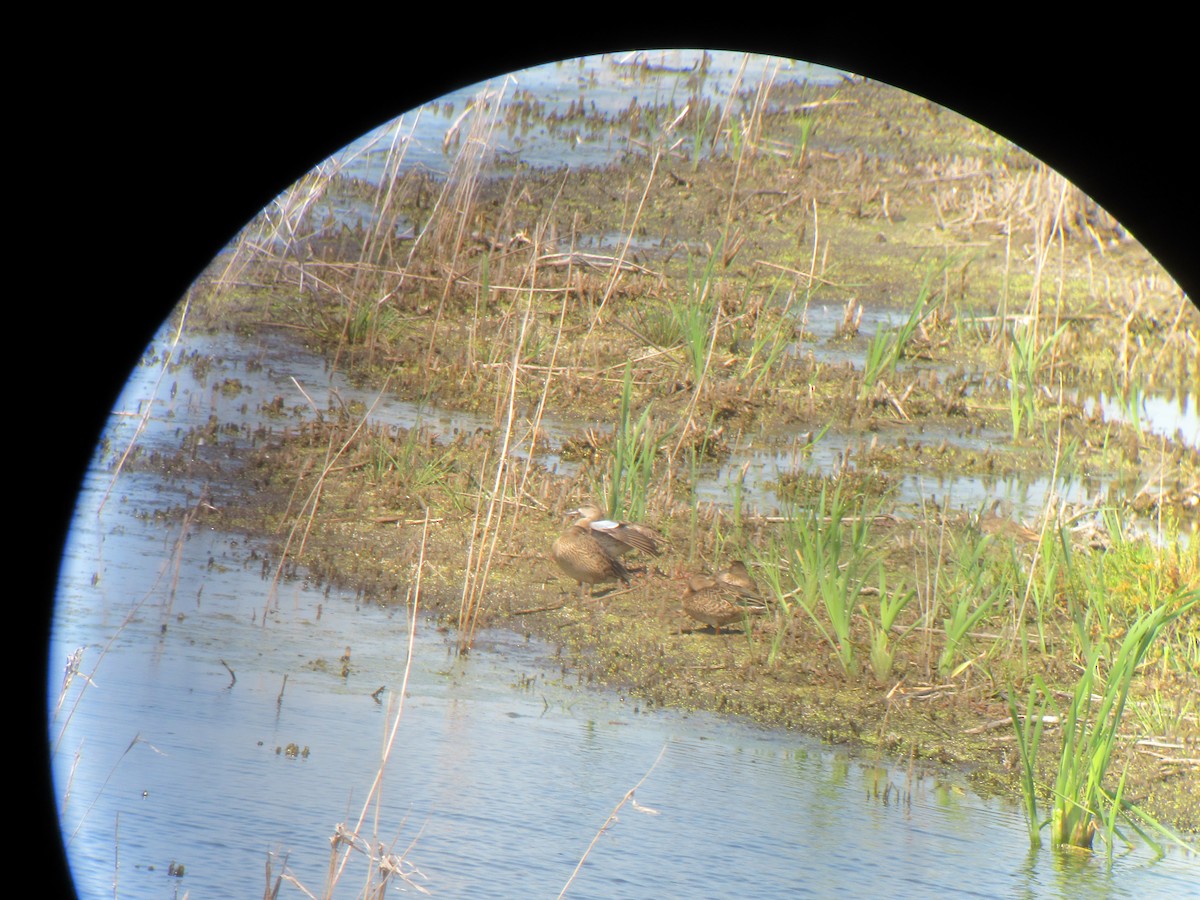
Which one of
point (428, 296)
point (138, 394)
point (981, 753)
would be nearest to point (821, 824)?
point (981, 753)

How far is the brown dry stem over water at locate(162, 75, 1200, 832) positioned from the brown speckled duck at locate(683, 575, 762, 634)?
0.14 metres

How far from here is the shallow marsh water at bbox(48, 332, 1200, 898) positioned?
3.75 metres

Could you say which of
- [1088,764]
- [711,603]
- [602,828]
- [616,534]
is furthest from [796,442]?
[602,828]

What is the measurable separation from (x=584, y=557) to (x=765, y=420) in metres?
2.61

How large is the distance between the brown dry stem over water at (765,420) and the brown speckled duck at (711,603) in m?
0.14

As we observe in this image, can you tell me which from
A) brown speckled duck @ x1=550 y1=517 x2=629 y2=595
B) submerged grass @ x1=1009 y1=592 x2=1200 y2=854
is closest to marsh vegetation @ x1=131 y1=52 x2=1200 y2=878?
submerged grass @ x1=1009 y1=592 x2=1200 y2=854

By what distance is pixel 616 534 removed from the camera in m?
5.98

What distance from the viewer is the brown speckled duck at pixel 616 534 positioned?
19.5 ft

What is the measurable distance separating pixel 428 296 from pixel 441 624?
412 cm

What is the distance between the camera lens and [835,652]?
5.36m

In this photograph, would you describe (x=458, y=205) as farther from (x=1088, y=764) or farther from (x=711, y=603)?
(x=1088, y=764)

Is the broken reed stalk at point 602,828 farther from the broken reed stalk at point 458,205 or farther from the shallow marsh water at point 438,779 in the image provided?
the broken reed stalk at point 458,205

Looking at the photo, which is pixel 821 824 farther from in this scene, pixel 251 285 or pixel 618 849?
pixel 251 285

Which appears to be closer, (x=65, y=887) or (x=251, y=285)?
(x=65, y=887)
